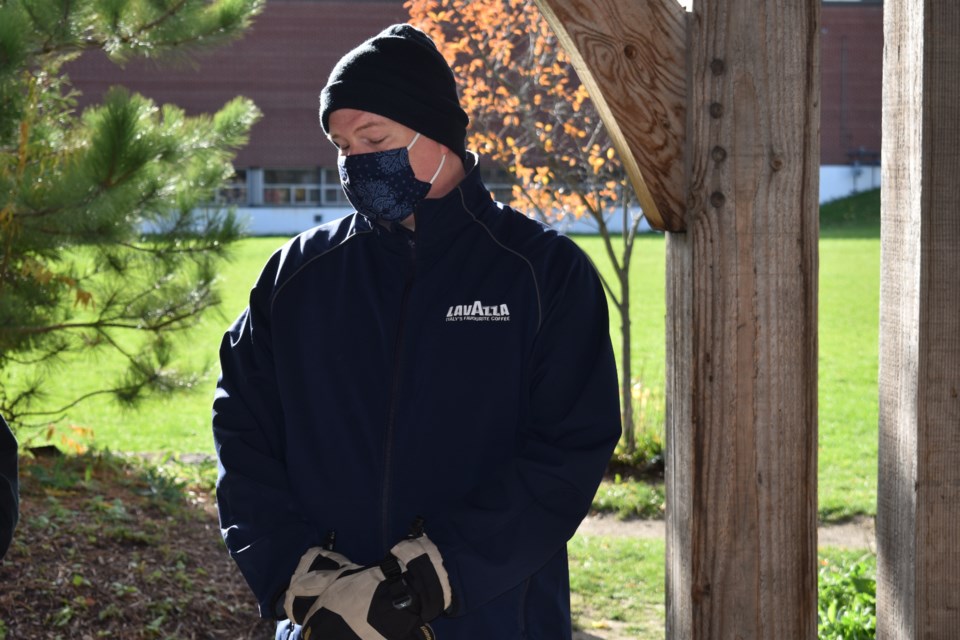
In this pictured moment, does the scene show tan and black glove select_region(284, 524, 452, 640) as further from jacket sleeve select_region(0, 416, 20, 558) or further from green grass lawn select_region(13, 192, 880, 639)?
green grass lawn select_region(13, 192, 880, 639)

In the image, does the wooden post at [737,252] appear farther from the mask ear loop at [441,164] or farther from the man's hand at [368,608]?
the man's hand at [368,608]

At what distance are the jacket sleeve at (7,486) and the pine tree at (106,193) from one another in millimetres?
3641

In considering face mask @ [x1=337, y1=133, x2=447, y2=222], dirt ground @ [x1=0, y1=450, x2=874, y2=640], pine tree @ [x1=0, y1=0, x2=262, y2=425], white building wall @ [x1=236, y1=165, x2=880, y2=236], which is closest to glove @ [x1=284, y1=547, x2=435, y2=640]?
face mask @ [x1=337, y1=133, x2=447, y2=222]

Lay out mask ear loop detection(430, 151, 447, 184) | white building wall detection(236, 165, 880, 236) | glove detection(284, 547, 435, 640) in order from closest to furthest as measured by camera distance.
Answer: glove detection(284, 547, 435, 640) < mask ear loop detection(430, 151, 447, 184) < white building wall detection(236, 165, 880, 236)

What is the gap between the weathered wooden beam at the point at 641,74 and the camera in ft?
7.27

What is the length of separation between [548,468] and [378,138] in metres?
0.78

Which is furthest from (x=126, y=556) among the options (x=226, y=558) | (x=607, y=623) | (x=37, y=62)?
(x=37, y=62)

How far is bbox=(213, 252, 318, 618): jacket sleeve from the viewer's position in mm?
2217

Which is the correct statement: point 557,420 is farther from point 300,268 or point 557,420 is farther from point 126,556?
point 126,556

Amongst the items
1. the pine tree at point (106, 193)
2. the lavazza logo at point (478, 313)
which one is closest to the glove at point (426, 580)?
the lavazza logo at point (478, 313)

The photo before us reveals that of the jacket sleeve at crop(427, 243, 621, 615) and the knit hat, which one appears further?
the knit hat

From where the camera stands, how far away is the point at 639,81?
2236 millimetres

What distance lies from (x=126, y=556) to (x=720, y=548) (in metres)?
3.75

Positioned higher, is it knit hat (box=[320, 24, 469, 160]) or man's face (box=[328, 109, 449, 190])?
knit hat (box=[320, 24, 469, 160])
